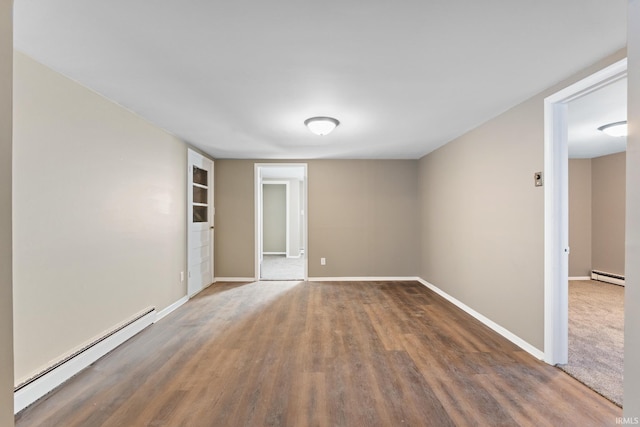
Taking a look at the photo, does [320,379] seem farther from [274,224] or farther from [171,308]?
[274,224]

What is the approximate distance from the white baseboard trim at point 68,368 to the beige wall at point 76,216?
7 centimetres

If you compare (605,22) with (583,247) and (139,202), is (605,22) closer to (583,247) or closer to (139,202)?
(139,202)

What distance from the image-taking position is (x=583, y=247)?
484cm

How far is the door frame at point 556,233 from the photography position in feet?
6.96

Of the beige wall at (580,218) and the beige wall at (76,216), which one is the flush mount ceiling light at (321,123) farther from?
the beige wall at (580,218)

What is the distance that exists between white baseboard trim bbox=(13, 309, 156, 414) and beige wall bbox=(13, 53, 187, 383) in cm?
7

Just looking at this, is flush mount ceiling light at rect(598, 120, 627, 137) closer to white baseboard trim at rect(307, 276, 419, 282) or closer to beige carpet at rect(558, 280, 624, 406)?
beige carpet at rect(558, 280, 624, 406)

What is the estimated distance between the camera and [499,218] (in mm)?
2748

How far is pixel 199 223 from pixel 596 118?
530 centimetres

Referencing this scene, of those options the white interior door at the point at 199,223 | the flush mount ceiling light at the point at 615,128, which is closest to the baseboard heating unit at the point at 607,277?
the flush mount ceiling light at the point at 615,128

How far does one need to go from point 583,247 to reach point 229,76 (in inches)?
252

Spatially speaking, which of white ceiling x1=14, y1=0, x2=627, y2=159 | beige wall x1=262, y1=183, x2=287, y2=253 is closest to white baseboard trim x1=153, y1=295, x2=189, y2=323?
white ceiling x1=14, y1=0, x2=627, y2=159

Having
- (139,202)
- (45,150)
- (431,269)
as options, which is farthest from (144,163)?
(431,269)

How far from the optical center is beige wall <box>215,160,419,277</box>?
4.88 meters
